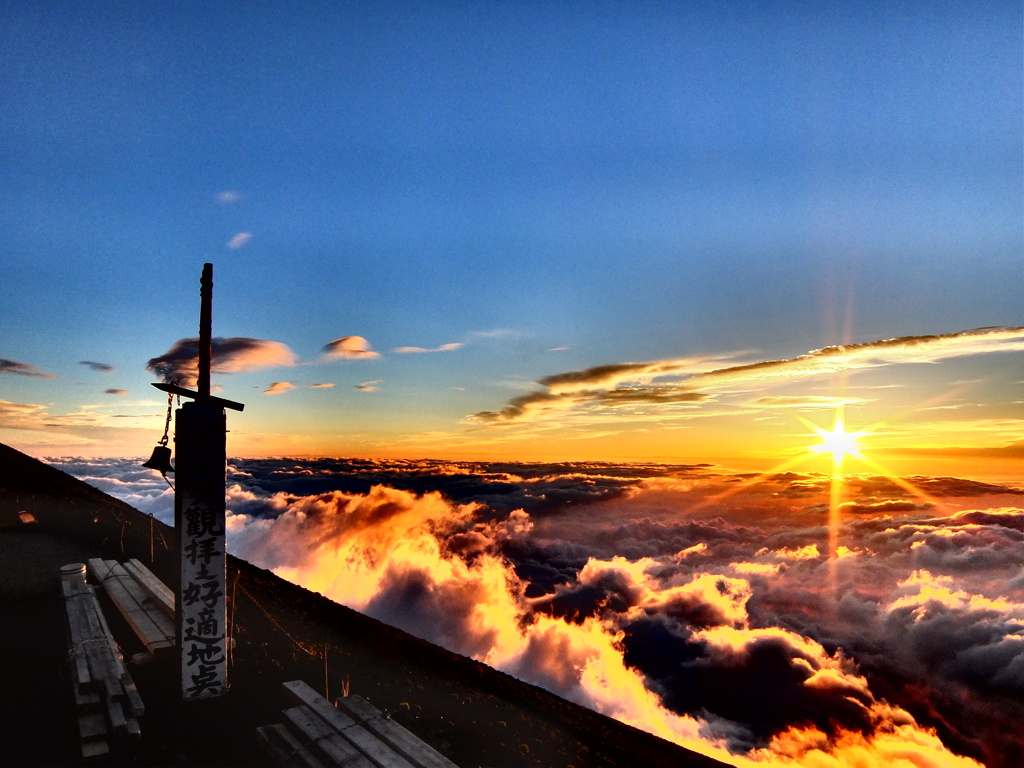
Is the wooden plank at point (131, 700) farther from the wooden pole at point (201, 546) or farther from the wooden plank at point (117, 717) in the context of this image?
the wooden pole at point (201, 546)

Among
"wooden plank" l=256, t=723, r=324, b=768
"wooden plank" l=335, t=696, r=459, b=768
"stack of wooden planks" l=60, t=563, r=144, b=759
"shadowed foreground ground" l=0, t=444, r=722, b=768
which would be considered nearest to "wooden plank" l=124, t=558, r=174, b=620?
"shadowed foreground ground" l=0, t=444, r=722, b=768

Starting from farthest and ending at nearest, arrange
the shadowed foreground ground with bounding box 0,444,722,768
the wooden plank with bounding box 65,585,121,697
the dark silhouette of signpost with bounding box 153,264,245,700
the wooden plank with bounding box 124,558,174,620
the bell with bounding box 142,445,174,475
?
the wooden plank with bounding box 124,558,174,620 < the bell with bounding box 142,445,174,475 < the dark silhouette of signpost with bounding box 153,264,245,700 < the wooden plank with bounding box 65,585,121,697 < the shadowed foreground ground with bounding box 0,444,722,768

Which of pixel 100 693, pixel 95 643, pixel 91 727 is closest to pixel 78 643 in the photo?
pixel 95 643

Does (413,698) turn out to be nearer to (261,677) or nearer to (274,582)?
(261,677)

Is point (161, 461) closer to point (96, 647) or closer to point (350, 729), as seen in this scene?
point (96, 647)

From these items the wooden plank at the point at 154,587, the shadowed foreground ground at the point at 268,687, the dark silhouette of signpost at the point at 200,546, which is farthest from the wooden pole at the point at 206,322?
the wooden plank at the point at 154,587

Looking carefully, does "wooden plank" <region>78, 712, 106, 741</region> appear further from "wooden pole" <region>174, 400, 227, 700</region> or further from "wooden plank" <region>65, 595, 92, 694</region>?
"wooden pole" <region>174, 400, 227, 700</region>
